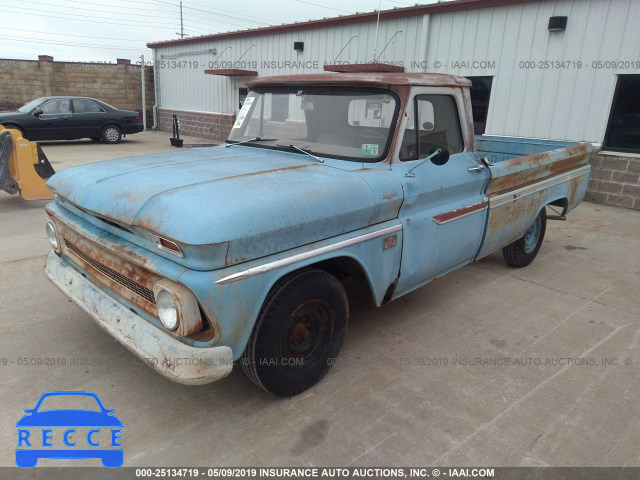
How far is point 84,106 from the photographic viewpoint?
1398cm

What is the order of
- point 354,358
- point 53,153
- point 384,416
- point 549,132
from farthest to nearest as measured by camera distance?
1. point 53,153
2. point 549,132
3. point 354,358
4. point 384,416

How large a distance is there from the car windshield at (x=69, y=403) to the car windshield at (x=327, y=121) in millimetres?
2118

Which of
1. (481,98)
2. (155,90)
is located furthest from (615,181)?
(155,90)

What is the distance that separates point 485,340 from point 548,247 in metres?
2.95

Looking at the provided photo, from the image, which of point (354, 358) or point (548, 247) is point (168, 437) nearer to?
point (354, 358)

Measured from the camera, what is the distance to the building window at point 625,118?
7750 millimetres

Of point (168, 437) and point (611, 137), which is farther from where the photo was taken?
point (611, 137)

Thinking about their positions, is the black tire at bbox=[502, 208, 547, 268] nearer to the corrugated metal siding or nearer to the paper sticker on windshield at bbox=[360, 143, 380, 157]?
the paper sticker on windshield at bbox=[360, 143, 380, 157]

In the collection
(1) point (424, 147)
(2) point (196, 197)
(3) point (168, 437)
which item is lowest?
(3) point (168, 437)

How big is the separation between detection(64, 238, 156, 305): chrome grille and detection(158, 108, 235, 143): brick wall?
13.6 m

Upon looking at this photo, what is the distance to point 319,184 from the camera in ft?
9.00

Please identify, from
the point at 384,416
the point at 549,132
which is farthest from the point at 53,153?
the point at 384,416

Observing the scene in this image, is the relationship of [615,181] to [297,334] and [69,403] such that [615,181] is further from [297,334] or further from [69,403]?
[69,403]

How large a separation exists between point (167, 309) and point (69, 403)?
1041 millimetres
